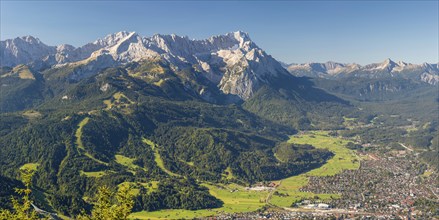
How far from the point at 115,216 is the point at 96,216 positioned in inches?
191

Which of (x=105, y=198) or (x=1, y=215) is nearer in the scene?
(x=105, y=198)

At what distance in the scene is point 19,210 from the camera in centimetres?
5703

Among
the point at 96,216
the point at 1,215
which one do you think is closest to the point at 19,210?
the point at 1,215

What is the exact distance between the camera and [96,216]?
57.9 m

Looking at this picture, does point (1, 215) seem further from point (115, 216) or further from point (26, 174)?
point (115, 216)

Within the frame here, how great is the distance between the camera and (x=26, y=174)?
55875 mm

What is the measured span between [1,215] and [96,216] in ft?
49.4

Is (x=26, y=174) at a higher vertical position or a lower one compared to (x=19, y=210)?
higher

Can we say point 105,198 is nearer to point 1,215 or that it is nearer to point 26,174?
point 26,174

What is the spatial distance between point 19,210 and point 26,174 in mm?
5809

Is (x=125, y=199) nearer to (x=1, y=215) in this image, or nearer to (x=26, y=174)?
(x=26, y=174)

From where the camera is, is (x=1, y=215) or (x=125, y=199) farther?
(x=1, y=215)

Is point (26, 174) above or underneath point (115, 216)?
above

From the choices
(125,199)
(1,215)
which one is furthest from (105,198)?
(1,215)
